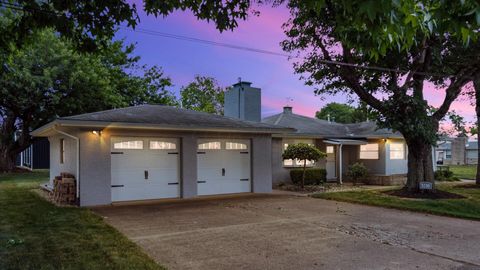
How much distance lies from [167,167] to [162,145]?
2.38ft

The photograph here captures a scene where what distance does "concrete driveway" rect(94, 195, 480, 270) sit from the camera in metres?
5.28

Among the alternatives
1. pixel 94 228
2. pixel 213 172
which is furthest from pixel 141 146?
pixel 94 228

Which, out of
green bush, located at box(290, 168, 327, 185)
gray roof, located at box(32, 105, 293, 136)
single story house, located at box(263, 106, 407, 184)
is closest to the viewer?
gray roof, located at box(32, 105, 293, 136)

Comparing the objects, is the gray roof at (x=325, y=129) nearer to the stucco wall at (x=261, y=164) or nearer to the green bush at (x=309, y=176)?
the green bush at (x=309, y=176)

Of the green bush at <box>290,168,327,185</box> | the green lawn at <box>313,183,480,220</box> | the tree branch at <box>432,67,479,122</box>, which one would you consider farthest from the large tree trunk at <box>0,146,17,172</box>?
the tree branch at <box>432,67,479,122</box>

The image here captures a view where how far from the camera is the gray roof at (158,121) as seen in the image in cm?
1016

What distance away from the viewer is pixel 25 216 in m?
8.69

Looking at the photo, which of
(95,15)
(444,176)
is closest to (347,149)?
(444,176)

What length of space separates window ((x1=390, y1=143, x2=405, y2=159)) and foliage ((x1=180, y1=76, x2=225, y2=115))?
881 inches

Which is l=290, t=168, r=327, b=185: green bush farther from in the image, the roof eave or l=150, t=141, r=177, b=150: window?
l=150, t=141, r=177, b=150: window

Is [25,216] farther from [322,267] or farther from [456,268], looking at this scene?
[456,268]

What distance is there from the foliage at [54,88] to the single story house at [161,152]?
8.06m

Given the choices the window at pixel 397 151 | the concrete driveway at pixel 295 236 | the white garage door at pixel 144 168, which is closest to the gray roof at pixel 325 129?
the window at pixel 397 151

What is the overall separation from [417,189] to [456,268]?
27.9ft
